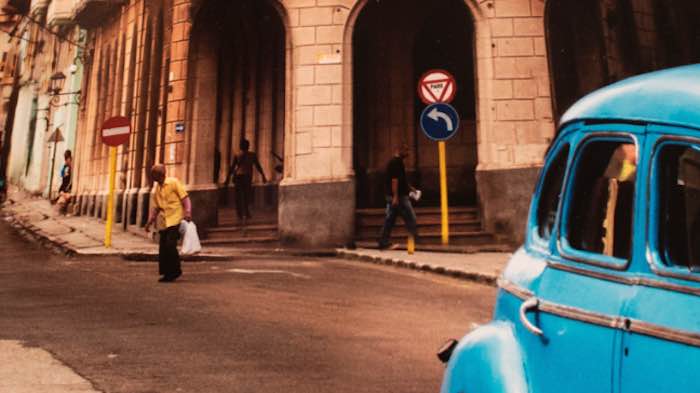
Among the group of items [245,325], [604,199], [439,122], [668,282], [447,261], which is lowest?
[245,325]

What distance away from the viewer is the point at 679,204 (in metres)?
1.80

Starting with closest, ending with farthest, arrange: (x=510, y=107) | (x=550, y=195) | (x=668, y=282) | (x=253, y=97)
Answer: (x=668, y=282), (x=550, y=195), (x=510, y=107), (x=253, y=97)

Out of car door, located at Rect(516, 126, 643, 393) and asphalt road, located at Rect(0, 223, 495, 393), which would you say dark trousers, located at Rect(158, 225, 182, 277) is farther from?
car door, located at Rect(516, 126, 643, 393)

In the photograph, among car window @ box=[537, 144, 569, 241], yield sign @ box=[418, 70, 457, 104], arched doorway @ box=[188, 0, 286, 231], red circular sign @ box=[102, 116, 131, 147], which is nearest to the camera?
car window @ box=[537, 144, 569, 241]

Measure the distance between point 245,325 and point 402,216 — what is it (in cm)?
741

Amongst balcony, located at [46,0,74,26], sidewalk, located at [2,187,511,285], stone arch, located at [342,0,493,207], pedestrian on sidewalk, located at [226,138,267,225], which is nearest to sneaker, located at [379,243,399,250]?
sidewalk, located at [2,187,511,285]

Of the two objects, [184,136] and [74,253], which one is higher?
[184,136]

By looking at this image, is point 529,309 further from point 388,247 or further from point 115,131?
point 115,131

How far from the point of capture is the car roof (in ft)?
5.82

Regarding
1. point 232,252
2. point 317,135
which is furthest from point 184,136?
point 232,252

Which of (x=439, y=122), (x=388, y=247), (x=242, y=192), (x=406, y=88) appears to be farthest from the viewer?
A: (x=406, y=88)

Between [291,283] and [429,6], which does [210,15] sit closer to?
[429,6]

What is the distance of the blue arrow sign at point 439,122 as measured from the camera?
38.9 feet

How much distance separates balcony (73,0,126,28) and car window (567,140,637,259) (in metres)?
25.4
